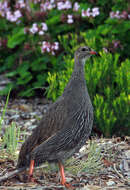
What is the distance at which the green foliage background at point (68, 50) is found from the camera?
4.45 metres

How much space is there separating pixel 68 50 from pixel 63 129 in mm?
2824

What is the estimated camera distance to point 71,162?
343 centimetres

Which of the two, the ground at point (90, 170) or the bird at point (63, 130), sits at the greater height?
the bird at point (63, 130)

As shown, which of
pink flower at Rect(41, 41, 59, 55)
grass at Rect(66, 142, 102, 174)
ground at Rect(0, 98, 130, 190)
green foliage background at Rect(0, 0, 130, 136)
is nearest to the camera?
ground at Rect(0, 98, 130, 190)

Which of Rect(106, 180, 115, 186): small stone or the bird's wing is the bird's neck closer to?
the bird's wing

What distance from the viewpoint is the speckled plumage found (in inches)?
116

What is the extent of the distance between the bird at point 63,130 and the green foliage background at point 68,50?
1.32 m

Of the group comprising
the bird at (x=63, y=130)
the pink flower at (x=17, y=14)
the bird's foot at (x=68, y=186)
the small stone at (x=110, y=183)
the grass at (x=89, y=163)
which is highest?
the pink flower at (x=17, y=14)

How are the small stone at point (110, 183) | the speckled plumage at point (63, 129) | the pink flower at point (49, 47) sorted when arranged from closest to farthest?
the speckled plumage at point (63, 129) → the small stone at point (110, 183) → the pink flower at point (49, 47)

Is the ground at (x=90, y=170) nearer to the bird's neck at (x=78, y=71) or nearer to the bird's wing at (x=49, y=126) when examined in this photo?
the bird's wing at (x=49, y=126)

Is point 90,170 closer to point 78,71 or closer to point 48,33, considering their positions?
point 78,71

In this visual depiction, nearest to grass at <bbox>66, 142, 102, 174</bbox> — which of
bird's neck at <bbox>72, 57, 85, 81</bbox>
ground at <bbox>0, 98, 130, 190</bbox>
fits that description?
ground at <bbox>0, 98, 130, 190</bbox>

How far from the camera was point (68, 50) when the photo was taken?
560 centimetres

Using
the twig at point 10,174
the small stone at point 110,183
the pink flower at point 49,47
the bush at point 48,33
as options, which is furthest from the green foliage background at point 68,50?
the twig at point 10,174
